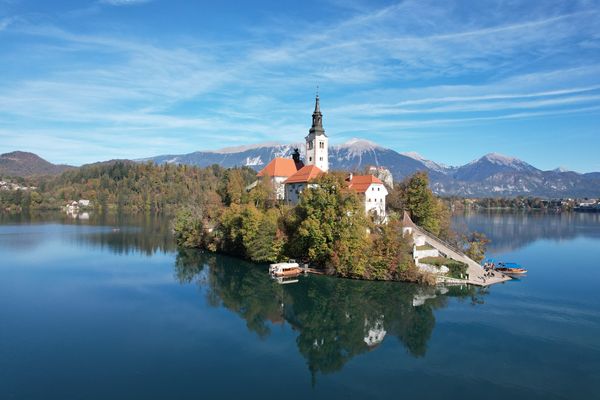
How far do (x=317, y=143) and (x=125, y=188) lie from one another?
109m

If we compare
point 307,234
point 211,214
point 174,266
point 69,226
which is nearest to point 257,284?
point 307,234

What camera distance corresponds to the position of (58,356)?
2330cm

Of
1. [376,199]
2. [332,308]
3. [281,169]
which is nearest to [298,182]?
[281,169]

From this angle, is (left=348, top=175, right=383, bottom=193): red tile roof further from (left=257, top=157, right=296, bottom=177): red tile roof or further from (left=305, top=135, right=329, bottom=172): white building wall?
(left=257, top=157, right=296, bottom=177): red tile roof

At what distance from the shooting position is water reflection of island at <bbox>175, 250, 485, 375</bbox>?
2593 centimetres

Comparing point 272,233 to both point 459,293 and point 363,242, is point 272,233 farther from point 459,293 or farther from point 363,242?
point 459,293

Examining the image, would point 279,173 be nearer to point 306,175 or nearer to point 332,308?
point 306,175

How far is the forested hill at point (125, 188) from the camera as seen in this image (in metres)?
137

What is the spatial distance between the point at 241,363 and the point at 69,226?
3070 inches

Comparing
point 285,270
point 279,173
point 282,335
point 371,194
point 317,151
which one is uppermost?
point 317,151

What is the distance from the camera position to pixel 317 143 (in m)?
64.1

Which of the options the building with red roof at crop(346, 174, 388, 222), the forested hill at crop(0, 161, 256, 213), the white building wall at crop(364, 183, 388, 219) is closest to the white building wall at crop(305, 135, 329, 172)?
the building with red roof at crop(346, 174, 388, 222)

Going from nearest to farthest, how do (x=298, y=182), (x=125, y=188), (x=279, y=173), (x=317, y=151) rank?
(x=298, y=182)
(x=317, y=151)
(x=279, y=173)
(x=125, y=188)

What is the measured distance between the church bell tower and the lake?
894 inches
